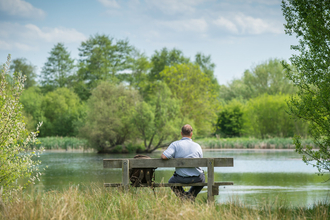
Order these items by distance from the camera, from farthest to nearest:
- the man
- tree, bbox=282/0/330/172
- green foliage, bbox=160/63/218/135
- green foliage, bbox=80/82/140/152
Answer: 1. green foliage, bbox=160/63/218/135
2. green foliage, bbox=80/82/140/152
3. tree, bbox=282/0/330/172
4. the man

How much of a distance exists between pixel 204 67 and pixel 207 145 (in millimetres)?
21025

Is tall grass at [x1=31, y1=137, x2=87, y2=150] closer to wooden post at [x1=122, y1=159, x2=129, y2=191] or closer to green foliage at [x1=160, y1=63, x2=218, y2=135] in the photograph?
green foliage at [x1=160, y1=63, x2=218, y2=135]

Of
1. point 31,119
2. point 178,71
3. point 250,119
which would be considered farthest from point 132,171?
point 31,119

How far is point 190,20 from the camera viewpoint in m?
59.7

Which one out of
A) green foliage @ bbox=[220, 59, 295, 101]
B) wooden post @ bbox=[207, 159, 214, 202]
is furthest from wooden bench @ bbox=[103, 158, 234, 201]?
green foliage @ bbox=[220, 59, 295, 101]

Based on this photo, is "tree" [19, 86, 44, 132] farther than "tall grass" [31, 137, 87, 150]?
Yes

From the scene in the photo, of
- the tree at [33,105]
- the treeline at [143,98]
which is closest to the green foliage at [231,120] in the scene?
the treeline at [143,98]

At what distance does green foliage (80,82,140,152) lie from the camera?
3553cm

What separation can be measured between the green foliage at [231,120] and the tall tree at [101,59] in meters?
15.5

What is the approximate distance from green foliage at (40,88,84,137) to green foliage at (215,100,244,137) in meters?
19.7

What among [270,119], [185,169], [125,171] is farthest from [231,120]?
[125,171]

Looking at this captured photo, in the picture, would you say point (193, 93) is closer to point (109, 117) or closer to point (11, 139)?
point (109, 117)

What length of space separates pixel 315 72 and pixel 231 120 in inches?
1771

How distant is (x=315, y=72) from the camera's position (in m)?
7.87
